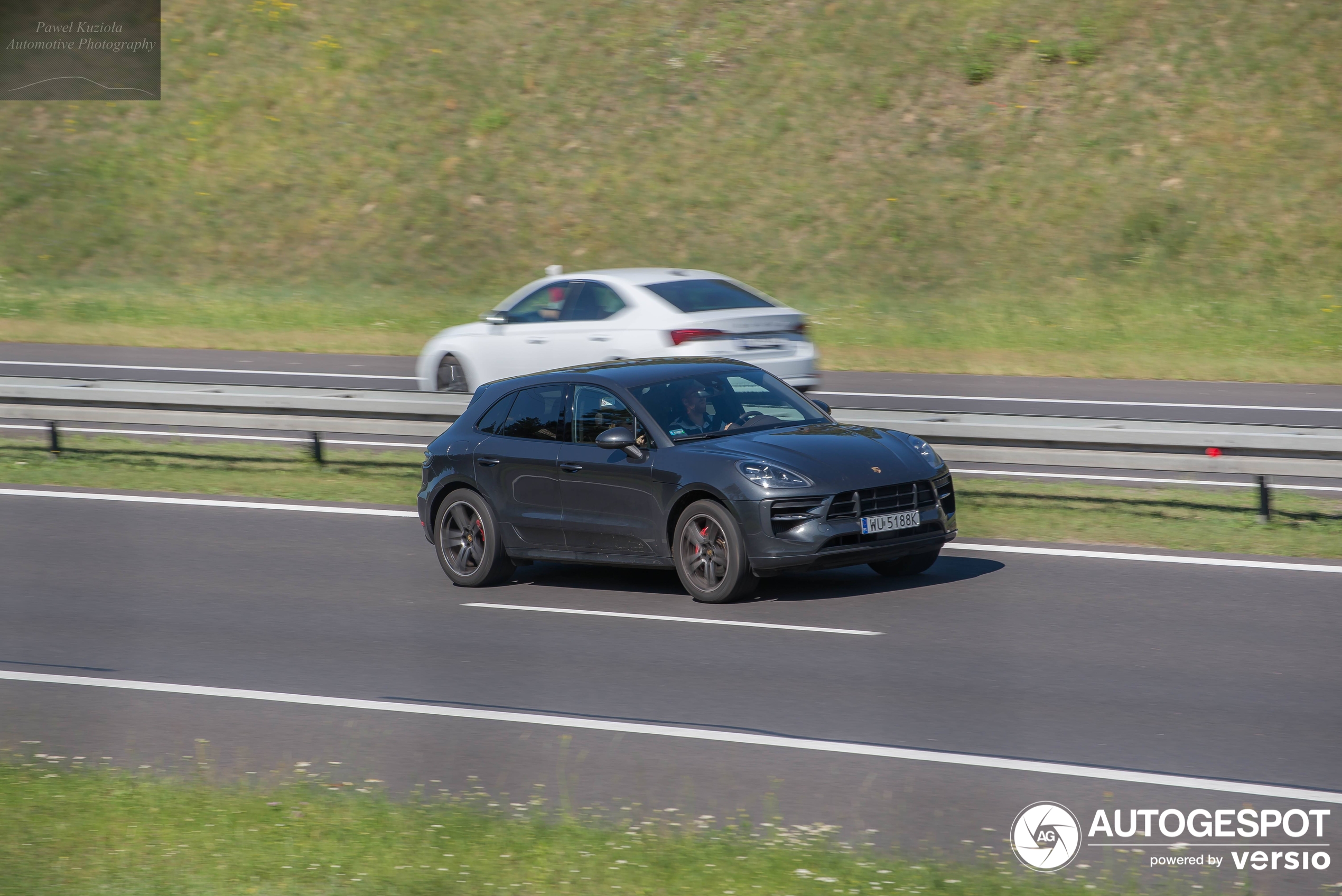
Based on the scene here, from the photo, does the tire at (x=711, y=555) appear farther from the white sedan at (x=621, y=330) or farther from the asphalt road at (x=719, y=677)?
the white sedan at (x=621, y=330)

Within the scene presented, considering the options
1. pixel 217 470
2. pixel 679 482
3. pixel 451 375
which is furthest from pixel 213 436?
pixel 679 482

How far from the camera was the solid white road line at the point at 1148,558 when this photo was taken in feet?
36.5

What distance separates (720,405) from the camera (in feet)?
37.0

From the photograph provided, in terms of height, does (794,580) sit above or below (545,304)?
below

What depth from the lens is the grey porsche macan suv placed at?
1024 cm

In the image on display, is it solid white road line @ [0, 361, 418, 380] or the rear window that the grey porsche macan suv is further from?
solid white road line @ [0, 361, 418, 380]

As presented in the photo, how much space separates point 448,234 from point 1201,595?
2509cm

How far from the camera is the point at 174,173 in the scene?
125 feet

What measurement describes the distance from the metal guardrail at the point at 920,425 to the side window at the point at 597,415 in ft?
10.9

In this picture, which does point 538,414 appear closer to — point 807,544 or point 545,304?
point 807,544

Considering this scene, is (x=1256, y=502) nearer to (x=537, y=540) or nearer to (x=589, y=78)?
(x=537, y=540)

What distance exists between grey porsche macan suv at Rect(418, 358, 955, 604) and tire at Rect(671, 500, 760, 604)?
0.03 feet

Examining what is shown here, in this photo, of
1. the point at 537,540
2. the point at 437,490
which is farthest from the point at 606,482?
the point at 437,490

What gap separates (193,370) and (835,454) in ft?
54.4
